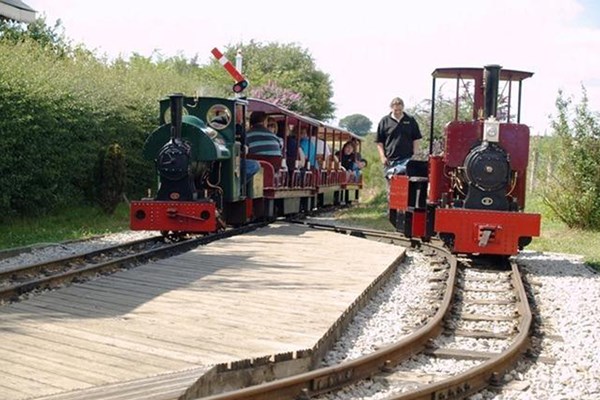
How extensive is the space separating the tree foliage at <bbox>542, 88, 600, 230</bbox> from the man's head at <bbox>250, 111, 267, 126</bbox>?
5.51 meters

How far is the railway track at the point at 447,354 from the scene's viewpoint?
4375 millimetres

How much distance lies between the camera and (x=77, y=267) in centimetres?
946

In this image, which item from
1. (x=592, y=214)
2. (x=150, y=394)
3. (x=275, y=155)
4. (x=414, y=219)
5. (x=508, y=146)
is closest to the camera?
(x=150, y=394)

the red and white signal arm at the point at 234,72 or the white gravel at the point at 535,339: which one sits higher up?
the red and white signal arm at the point at 234,72

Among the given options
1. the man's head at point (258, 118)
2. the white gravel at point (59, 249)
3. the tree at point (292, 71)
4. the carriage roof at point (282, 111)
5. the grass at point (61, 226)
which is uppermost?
the tree at point (292, 71)

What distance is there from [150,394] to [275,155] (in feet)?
41.1

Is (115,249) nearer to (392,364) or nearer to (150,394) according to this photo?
(392,364)

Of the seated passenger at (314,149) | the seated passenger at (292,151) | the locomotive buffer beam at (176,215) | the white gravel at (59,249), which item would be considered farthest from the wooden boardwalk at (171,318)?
the seated passenger at (314,149)

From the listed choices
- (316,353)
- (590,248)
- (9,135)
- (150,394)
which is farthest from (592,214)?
(150,394)

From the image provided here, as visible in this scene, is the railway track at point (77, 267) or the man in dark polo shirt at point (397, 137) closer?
the railway track at point (77, 267)

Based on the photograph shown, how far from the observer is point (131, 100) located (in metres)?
19.6

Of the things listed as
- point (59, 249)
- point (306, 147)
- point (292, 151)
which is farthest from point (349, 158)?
point (59, 249)

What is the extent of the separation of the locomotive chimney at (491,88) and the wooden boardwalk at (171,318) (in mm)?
2412

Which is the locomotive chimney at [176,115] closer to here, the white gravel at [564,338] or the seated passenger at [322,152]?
the white gravel at [564,338]
